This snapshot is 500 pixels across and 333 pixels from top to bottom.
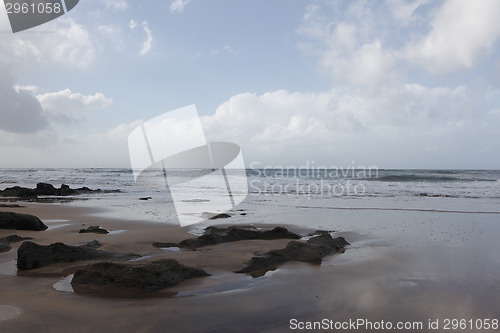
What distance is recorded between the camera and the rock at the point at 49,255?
4099 mm

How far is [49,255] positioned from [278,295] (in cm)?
300

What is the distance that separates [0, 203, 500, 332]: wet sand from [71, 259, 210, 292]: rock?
16cm

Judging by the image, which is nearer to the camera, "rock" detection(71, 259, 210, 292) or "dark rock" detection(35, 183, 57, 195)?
"rock" detection(71, 259, 210, 292)

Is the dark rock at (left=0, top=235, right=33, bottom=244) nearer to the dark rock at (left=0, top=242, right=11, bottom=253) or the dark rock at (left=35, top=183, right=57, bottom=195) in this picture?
the dark rock at (left=0, top=242, right=11, bottom=253)

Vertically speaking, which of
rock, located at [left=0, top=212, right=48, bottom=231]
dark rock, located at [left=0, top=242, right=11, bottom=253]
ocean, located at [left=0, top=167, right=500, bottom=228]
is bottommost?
ocean, located at [left=0, top=167, right=500, bottom=228]

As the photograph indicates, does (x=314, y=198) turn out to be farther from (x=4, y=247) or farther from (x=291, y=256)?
(x=4, y=247)

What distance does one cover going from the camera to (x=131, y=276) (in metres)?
3.46

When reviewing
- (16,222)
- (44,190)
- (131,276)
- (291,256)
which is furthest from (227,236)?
(44,190)

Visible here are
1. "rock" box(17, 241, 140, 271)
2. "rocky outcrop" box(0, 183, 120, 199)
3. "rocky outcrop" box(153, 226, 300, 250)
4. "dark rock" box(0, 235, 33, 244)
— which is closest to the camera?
"rock" box(17, 241, 140, 271)

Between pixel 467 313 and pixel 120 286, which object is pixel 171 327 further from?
pixel 467 313

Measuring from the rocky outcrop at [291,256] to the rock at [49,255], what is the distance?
6.33 feet

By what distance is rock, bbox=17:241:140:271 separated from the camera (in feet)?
13.4

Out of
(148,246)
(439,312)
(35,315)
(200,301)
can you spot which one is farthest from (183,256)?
(439,312)

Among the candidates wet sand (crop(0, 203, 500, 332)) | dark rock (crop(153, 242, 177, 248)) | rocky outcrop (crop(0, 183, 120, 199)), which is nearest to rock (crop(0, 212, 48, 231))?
wet sand (crop(0, 203, 500, 332))
